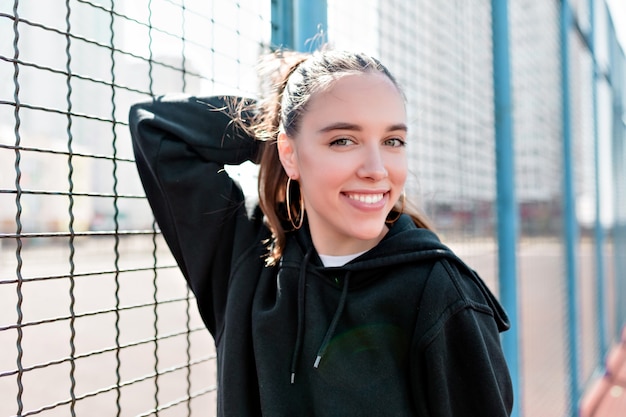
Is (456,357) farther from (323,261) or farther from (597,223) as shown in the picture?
(597,223)

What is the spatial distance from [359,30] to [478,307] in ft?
3.59

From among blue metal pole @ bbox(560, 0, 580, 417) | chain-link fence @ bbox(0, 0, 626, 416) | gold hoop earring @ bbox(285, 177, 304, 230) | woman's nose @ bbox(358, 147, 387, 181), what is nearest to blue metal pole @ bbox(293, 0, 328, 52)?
chain-link fence @ bbox(0, 0, 626, 416)

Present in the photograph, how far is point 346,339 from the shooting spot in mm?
1146

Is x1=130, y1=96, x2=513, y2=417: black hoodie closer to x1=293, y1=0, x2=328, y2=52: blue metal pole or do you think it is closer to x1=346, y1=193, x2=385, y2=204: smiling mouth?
x1=346, y1=193, x2=385, y2=204: smiling mouth

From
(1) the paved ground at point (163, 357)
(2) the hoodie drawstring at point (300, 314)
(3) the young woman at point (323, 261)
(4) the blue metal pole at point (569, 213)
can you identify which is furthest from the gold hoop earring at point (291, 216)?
(4) the blue metal pole at point (569, 213)

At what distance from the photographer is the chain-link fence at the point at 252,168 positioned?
118 centimetres

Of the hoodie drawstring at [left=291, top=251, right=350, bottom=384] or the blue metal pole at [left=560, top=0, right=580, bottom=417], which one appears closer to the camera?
the hoodie drawstring at [left=291, top=251, right=350, bottom=384]

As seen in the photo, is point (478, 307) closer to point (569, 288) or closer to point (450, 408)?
point (450, 408)

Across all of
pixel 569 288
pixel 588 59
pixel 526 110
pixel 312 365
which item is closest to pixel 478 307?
pixel 312 365

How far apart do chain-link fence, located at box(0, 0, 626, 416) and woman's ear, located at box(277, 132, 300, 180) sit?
0.28 metres

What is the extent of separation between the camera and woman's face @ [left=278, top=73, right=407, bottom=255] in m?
1.17

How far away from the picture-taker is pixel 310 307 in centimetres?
120

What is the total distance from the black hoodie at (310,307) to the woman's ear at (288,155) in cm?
16

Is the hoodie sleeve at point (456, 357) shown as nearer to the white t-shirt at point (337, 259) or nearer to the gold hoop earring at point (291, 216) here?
the white t-shirt at point (337, 259)
